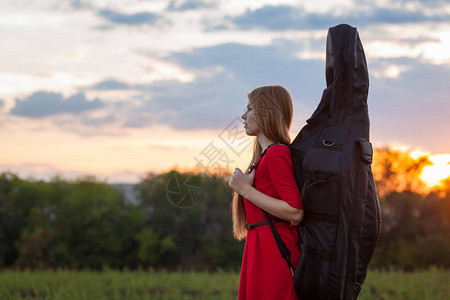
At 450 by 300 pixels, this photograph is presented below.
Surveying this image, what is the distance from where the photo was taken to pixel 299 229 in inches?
115

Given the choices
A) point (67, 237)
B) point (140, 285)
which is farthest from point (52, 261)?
point (140, 285)

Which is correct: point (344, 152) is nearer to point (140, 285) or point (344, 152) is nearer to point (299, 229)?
point (299, 229)

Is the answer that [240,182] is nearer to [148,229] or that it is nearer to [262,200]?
[262,200]

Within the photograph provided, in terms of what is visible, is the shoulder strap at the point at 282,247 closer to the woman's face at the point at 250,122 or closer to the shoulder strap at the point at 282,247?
the shoulder strap at the point at 282,247

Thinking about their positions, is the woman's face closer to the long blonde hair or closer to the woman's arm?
the long blonde hair

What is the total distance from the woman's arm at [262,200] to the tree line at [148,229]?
77.3 feet

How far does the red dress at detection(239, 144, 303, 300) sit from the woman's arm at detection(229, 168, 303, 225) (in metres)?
0.03

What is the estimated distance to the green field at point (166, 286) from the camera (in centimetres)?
838

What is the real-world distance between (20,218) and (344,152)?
98.5 feet

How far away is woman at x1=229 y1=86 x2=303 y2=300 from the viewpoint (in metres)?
2.87

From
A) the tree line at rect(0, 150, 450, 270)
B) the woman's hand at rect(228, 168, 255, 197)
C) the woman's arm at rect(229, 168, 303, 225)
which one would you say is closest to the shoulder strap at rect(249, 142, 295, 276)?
the woman's arm at rect(229, 168, 303, 225)

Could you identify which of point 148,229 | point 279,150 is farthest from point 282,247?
point 148,229

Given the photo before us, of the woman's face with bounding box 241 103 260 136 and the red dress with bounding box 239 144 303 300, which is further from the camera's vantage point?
the woman's face with bounding box 241 103 260 136

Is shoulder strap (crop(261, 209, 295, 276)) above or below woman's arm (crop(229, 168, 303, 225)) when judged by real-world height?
below
